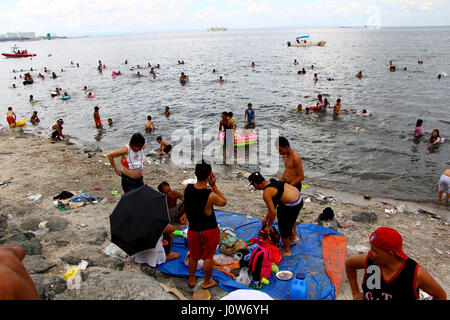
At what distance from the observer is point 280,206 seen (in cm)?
554

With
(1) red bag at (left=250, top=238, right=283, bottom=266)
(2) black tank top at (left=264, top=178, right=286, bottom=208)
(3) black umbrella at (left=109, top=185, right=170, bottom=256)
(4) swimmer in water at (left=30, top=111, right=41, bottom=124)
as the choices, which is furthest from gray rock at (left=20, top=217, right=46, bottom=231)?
(4) swimmer in water at (left=30, top=111, right=41, bottom=124)

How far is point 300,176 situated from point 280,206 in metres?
0.91

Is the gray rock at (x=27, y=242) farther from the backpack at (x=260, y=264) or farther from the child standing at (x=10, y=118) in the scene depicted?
the child standing at (x=10, y=118)

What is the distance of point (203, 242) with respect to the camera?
4.55 m

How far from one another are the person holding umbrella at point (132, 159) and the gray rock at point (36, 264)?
6.56 ft

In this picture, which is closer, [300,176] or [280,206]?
[280,206]

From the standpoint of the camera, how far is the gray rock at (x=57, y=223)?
20.7 feet

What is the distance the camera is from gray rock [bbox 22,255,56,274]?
15.6ft

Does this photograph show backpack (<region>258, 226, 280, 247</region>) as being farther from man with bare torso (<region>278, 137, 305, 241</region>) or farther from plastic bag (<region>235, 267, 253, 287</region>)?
plastic bag (<region>235, 267, 253, 287</region>)

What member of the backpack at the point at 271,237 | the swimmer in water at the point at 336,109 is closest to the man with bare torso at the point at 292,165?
the backpack at the point at 271,237

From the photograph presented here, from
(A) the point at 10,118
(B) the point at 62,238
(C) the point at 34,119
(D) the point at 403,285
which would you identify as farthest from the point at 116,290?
(C) the point at 34,119
